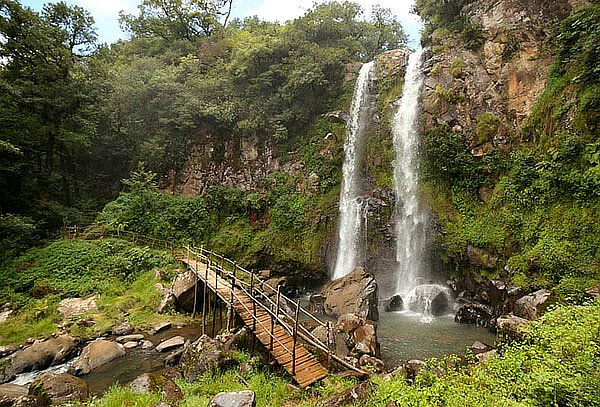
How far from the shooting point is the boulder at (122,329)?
10045 millimetres

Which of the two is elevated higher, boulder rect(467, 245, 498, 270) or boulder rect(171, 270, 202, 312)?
boulder rect(467, 245, 498, 270)

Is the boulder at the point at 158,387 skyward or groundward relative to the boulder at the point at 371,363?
groundward

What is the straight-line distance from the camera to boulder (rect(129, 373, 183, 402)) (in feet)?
19.9

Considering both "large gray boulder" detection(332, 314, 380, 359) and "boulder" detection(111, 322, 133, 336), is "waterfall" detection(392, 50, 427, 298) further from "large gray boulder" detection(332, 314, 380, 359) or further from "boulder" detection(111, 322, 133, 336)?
"boulder" detection(111, 322, 133, 336)

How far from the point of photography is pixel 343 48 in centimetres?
2108

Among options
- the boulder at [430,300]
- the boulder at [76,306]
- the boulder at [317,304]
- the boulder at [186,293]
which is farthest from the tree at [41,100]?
the boulder at [430,300]

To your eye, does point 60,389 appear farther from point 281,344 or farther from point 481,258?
point 481,258

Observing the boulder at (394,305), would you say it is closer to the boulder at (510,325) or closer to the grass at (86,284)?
the boulder at (510,325)

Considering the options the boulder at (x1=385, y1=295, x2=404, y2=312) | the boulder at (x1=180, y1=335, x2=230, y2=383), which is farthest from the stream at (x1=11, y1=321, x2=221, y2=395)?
the boulder at (x1=385, y1=295, x2=404, y2=312)

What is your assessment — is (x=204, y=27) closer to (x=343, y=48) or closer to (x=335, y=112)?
(x=343, y=48)

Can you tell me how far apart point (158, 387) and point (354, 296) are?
277 inches

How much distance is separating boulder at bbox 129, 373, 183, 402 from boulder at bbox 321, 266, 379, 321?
6.35m

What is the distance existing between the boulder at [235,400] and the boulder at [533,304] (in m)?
7.28

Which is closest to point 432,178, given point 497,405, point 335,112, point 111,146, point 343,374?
point 335,112
